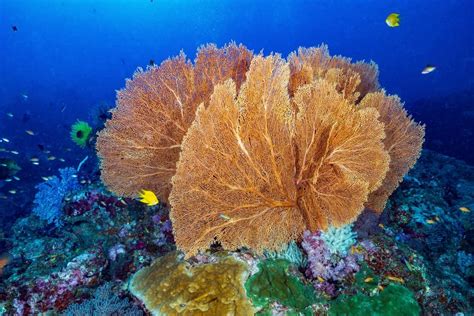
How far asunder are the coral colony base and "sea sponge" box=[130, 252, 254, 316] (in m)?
0.02

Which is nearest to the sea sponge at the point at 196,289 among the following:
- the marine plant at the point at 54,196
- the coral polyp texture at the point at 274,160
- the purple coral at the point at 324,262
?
the coral polyp texture at the point at 274,160

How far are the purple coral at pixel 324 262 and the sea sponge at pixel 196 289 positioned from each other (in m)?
0.97

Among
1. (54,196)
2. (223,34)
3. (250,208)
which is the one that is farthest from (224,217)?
(223,34)

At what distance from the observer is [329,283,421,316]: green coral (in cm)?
355

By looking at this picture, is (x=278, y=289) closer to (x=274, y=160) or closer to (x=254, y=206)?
(x=254, y=206)

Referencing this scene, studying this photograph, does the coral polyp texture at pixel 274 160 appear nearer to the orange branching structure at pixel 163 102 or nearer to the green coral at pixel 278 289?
the green coral at pixel 278 289

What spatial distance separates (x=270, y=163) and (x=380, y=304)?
7.14 ft

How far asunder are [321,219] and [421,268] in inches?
63.5

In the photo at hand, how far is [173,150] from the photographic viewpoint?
505cm

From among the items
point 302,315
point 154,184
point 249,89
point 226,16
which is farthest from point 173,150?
point 226,16

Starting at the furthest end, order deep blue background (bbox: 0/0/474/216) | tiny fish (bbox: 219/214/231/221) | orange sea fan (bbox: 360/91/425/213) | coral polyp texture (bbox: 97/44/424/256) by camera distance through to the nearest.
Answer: deep blue background (bbox: 0/0/474/216), orange sea fan (bbox: 360/91/425/213), tiny fish (bbox: 219/214/231/221), coral polyp texture (bbox: 97/44/424/256)

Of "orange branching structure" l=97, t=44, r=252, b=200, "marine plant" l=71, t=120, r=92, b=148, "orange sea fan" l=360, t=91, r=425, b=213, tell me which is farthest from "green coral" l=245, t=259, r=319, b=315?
"marine plant" l=71, t=120, r=92, b=148

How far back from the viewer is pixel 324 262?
4.11 m

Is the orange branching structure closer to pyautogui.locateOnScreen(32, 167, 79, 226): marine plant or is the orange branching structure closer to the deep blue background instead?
pyautogui.locateOnScreen(32, 167, 79, 226): marine plant
